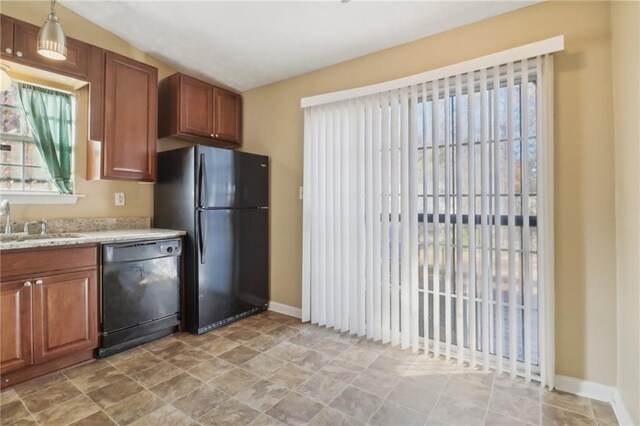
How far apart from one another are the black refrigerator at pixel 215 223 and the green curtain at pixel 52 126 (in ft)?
2.35

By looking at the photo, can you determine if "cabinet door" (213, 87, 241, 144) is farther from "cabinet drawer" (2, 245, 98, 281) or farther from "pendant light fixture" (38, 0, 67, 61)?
"cabinet drawer" (2, 245, 98, 281)

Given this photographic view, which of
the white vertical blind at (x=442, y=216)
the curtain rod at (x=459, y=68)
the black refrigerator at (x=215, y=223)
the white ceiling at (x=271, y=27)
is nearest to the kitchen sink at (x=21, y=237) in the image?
the black refrigerator at (x=215, y=223)

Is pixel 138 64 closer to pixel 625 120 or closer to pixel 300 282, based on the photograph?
pixel 300 282

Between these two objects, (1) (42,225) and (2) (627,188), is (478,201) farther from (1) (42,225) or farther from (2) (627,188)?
(1) (42,225)

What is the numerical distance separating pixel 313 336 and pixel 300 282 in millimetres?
622

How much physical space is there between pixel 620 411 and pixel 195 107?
12.7ft

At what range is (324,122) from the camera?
2.94m

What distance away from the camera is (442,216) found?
2.33 m

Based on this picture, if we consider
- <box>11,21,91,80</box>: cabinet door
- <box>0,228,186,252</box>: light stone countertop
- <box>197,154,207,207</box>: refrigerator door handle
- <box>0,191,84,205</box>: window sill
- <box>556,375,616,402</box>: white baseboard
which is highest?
<box>11,21,91,80</box>: cabinet door

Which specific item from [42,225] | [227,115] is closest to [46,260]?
[42,225]

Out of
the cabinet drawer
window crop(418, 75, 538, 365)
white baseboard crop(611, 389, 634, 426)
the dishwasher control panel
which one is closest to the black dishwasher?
the dishwasher control panel

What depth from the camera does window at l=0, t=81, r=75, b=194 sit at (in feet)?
7.99

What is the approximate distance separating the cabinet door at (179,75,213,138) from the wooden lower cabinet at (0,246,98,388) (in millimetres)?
1470

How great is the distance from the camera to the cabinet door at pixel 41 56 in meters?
2.19
